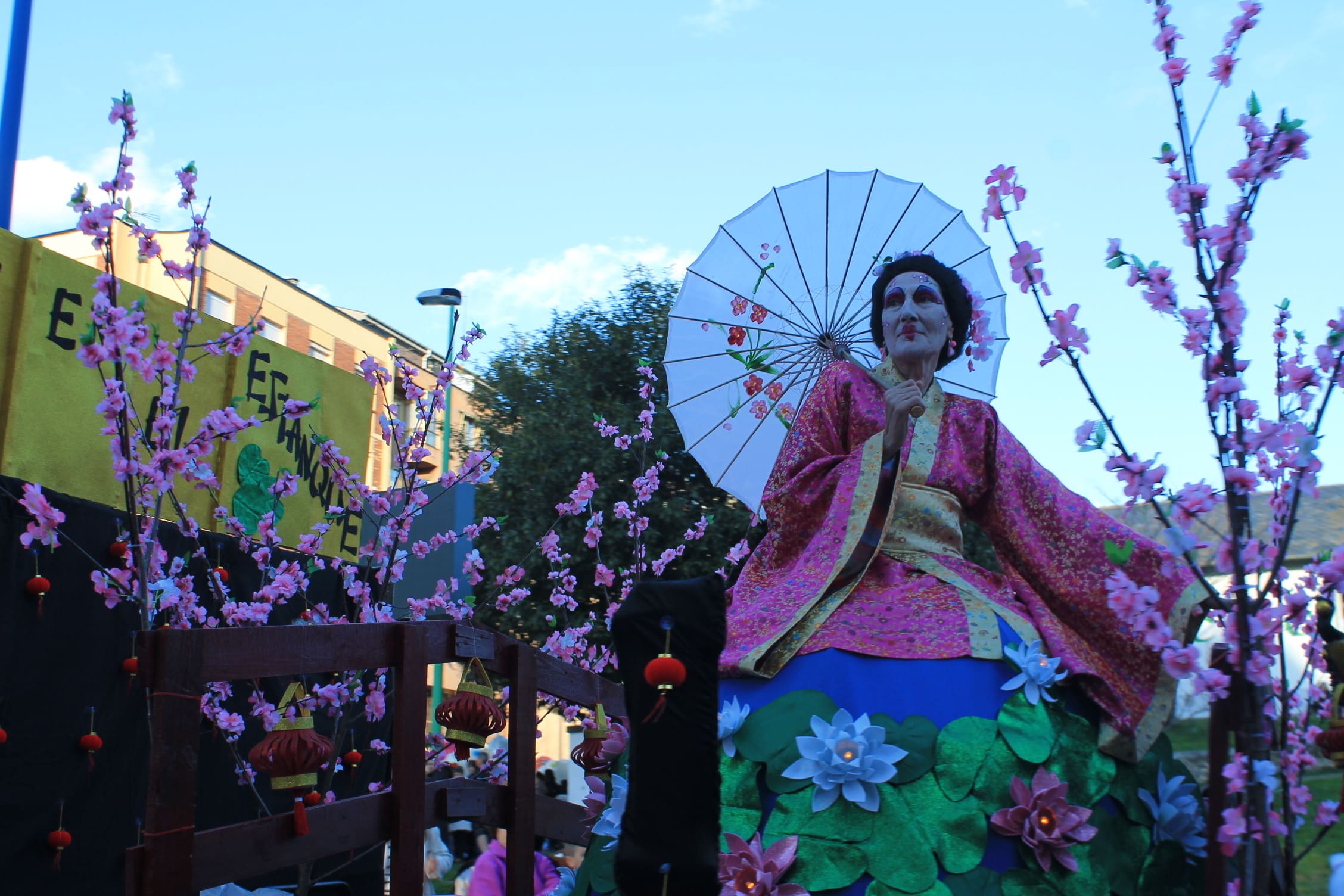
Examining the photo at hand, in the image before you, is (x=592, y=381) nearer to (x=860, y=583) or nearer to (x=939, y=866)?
(x=860, y=583)

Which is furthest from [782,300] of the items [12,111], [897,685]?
[12,111]

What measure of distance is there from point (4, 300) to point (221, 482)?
181cm

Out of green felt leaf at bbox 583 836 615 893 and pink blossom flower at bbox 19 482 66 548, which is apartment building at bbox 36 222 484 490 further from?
green felt leaf at bbox 583 836 615 893

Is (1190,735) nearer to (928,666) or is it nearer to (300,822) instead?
(928,666)

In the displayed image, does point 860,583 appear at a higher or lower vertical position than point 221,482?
lower

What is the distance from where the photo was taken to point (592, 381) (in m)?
12.4

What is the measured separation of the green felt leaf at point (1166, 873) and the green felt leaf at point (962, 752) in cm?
57

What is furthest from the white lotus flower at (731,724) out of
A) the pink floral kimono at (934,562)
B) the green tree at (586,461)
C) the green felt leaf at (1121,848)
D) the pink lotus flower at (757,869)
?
the green tree at (586,461)

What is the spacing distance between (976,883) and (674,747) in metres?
0.83

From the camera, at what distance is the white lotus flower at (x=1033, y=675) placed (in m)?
2.91

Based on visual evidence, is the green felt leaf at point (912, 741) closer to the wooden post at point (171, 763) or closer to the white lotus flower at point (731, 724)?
the white lotus flower at point (731, 724)

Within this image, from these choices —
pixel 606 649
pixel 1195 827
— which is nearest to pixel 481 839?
pixel 606 649

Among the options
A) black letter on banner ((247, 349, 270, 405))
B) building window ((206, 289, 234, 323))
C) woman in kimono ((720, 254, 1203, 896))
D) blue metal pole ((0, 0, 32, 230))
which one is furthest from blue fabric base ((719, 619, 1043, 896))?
building window ((206, 289, 234, 323))

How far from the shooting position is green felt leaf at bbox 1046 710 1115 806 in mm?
2814
